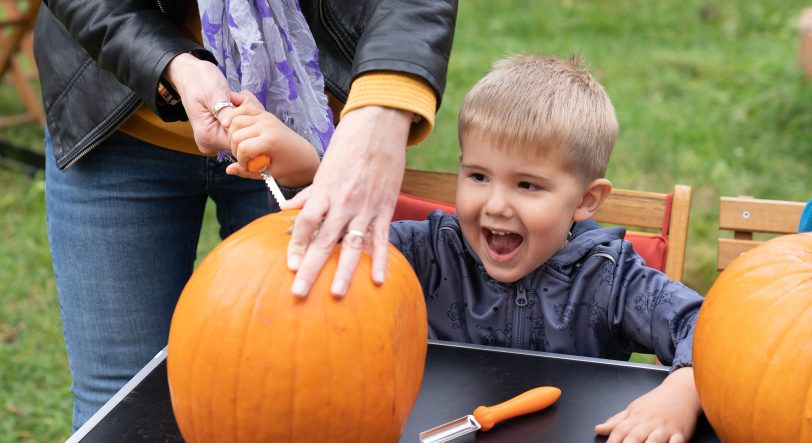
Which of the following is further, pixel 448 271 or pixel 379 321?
pixel 448 271

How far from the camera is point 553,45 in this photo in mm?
6508

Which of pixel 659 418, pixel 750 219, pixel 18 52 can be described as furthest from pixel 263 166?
pixel 18 52

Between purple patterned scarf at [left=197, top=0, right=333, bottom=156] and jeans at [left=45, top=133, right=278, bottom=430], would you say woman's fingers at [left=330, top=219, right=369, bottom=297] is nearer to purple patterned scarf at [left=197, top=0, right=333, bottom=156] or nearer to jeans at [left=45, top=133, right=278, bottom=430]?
purple patterned scarf at [left=197, top=0, right=333, bottom=156]

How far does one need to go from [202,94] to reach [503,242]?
0.69 metres

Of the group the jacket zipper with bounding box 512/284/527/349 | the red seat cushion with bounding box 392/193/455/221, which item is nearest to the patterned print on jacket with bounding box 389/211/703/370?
the jacket zipper with bounding box 512/284/527/349

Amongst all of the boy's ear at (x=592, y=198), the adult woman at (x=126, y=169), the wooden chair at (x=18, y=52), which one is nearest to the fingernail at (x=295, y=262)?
the adult woman at (x=126, y=169)

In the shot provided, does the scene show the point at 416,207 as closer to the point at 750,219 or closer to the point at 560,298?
the point at 560,298

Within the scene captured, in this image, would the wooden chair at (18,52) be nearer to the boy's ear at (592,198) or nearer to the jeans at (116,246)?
the jeans at (116,246)

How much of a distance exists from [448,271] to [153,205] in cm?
65

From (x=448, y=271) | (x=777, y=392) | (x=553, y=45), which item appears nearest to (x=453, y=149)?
(x=553, y=45)

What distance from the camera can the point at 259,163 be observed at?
54.4 inches

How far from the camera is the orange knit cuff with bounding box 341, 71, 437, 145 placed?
50.1 inches

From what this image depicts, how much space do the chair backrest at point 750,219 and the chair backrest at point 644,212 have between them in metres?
0.11

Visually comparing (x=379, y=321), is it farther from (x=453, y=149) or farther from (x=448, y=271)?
(x=453, y=149)
